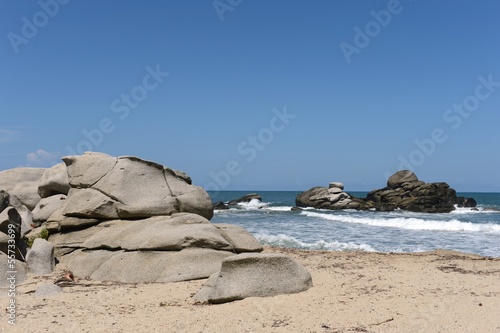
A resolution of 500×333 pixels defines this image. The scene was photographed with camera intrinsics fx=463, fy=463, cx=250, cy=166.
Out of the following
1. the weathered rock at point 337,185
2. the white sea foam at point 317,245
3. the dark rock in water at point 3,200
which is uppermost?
the weathered rock at point 337,185

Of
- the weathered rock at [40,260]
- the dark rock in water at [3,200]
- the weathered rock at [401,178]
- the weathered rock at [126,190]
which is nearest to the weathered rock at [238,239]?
the weathered rock at [126,190]

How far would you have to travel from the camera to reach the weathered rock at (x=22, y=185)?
17881 mm

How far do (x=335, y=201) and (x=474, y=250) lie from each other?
3958 cm

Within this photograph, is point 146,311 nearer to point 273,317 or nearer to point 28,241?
point 273,317

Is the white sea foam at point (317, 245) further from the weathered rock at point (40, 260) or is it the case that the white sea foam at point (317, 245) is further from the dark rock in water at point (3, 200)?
the weathered rock at point (40, 260)

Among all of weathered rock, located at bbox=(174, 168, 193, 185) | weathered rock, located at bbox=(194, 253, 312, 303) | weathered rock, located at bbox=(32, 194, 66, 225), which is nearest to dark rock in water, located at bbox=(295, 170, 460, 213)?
weathered rock, located at bbox=(174, 168, 193, 185)

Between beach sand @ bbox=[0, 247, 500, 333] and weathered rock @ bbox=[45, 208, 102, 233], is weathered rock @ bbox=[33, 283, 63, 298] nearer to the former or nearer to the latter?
beach sand @ bbox=[0, 247, 500, 333]

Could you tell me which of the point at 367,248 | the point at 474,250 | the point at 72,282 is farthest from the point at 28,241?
the point at 474,250

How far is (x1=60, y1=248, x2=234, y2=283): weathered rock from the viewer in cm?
1042

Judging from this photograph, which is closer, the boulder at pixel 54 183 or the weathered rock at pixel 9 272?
the weathered rock at pixel 9 272

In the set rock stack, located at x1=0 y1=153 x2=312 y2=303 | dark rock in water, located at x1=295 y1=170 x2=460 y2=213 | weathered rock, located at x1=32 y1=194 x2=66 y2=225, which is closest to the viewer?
rock stack, located at x1=0 y1=153 x2=312 y2=303

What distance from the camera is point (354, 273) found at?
11.7 metres

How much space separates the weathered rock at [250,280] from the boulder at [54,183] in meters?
9.81

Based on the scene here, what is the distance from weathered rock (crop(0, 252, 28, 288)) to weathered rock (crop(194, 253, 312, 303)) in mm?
4302
